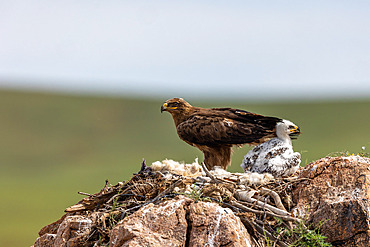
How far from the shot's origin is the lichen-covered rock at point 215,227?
6703 millimetres

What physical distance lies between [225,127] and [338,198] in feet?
9.23

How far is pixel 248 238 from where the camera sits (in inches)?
273

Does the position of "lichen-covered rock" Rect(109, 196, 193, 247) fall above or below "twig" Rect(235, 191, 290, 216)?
below

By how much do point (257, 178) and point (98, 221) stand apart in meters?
2.47

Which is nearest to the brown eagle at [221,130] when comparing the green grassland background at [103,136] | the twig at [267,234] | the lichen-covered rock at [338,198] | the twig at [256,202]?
the lichen-covered rock at [338,198]

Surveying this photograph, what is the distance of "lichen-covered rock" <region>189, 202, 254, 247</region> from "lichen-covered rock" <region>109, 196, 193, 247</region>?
0.13m

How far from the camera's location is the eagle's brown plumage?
30.8ft

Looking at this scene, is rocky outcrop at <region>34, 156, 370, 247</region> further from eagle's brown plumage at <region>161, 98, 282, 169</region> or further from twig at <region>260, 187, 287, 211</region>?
eagle's brown plumage at <region>161, 98, 282, 169</region>

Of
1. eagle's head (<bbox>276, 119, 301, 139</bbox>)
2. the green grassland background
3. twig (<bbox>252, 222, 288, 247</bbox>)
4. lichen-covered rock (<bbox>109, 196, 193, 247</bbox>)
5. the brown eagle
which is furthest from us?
the green grassland background

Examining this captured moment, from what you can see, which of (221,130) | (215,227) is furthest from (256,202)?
(221,130)

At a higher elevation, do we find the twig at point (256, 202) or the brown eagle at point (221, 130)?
the brown eagle at point (221, 130)

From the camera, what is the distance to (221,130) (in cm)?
962

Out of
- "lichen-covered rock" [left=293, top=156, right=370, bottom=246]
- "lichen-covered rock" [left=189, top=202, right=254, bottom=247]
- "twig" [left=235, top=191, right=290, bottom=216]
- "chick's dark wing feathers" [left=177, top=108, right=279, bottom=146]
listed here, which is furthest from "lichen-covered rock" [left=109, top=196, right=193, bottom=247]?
"chick's dark wing feathers" [left=177, top=108, right=279, bottom=146]

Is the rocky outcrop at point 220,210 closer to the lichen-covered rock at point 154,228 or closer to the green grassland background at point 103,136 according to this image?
the lichen-covered rock at point 154,228
